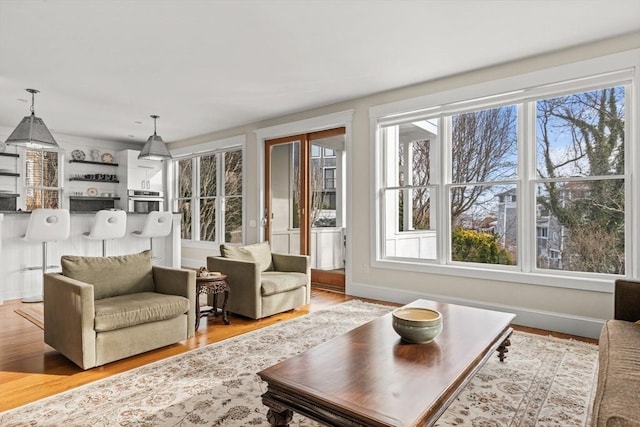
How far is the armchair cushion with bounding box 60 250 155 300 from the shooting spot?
9.65 ft

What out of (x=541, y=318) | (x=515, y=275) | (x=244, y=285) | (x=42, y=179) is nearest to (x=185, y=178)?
(x=42, y=179)

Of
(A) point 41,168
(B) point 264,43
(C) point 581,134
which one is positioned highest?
(B) point 264,43

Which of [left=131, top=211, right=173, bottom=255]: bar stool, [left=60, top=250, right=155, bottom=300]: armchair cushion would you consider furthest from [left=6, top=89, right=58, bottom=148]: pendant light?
[left=60, top=250, right=155, bottom=300]: armchair cushion

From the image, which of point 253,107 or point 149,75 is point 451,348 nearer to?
point 149,75

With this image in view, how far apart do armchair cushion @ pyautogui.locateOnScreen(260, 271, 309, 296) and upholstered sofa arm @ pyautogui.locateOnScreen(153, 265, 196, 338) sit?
31.3 inches

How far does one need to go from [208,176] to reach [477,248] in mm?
5150

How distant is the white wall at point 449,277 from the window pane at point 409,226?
25 centimetres

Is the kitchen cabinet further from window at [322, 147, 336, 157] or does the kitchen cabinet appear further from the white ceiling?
window at [322, 147, 336, 157]

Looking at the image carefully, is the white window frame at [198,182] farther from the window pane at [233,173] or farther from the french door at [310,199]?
the french door at [310,199]

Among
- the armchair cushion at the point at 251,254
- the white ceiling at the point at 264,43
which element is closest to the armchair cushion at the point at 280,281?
the armchair cushion at the point at 251,254

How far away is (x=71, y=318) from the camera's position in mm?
2629

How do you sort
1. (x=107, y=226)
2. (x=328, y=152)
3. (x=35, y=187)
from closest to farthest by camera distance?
(x=107, y=226), (x=328, y=152), (x=35, y=187)

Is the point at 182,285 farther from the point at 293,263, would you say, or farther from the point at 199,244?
the point at 199,244

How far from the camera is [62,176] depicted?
7336mm
